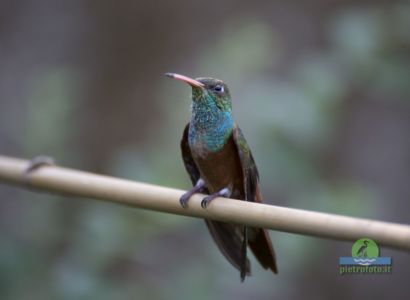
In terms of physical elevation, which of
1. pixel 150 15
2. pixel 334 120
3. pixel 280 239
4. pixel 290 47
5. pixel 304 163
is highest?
pixel 150 15

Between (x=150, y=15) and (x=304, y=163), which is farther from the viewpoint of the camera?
(x=150, y=15)

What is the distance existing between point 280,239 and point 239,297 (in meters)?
0.91

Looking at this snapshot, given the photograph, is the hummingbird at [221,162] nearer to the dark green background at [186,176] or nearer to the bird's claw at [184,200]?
the bird's claw at [184,200]

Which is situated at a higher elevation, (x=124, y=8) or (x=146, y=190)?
(x=124, y=8)

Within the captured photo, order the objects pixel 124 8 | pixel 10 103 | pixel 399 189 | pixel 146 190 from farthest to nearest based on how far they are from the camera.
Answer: pixel 124 8, pixel 399 189, pixel 10 103, pixel 146 190

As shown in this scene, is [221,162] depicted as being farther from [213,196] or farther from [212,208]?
[212,208]

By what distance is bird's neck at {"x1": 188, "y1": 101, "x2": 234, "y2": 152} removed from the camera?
9.14ft

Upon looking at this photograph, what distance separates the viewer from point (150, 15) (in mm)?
6641

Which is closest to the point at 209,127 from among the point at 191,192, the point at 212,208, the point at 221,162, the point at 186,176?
the point at 221,162

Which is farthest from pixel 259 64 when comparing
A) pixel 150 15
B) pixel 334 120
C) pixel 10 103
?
pixel 150 15

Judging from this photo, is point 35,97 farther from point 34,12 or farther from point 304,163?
point 34,12

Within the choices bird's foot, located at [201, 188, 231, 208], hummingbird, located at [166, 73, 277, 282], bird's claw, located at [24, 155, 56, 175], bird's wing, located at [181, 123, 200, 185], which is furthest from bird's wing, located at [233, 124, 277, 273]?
bird's claw, located at [24, 155, 56, 175]

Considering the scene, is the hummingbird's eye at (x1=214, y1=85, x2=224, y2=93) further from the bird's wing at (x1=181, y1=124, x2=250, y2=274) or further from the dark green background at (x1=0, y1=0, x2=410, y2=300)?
the bird's wing at (x1=181, y1=124, x2=250, y2=274)

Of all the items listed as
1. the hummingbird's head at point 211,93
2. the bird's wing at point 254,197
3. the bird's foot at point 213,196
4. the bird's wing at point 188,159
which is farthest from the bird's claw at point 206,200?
the hummingbird's head at point 211,93
